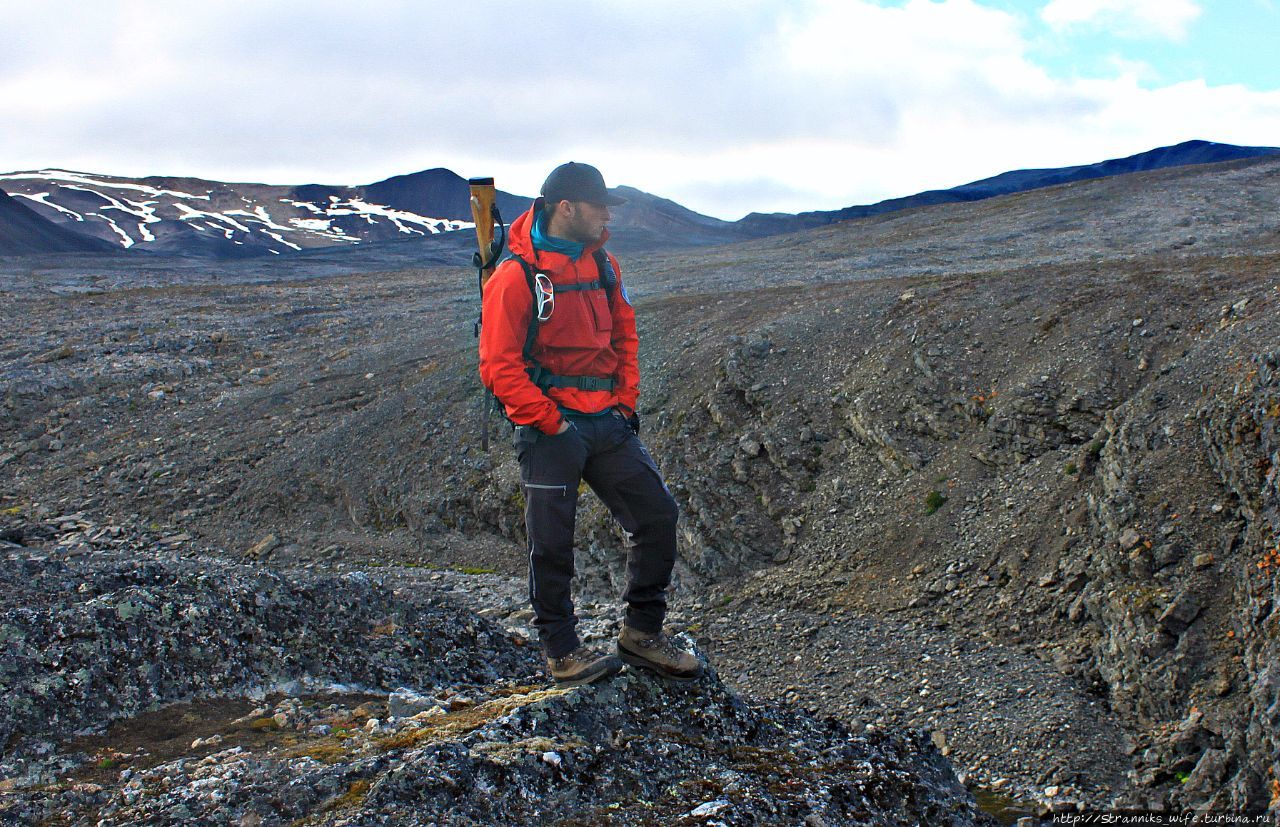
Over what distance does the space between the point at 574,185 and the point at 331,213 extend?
86534 millimetres

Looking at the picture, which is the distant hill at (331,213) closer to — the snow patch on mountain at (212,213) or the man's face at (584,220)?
the snow patch on mountain at (212,213)

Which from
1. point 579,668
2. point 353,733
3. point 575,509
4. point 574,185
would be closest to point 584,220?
point 574,185

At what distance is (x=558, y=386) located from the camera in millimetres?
5031

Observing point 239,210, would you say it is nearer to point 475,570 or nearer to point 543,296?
point 475,570

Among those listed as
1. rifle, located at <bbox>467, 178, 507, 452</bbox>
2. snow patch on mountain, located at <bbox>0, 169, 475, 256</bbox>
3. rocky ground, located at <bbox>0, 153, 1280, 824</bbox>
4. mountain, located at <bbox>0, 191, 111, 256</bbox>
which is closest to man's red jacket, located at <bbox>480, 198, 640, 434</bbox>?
rifle, located at <bbox>467, 178, 507, 452</bbox>

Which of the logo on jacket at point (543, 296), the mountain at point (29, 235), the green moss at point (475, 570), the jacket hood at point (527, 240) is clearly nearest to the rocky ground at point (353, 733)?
the logo on jacket at point (543, 296)

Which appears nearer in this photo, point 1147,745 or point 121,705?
point 121,705

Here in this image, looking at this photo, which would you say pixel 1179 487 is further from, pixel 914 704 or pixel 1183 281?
pixel 1183 281

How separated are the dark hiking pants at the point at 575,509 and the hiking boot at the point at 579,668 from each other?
0.15ft

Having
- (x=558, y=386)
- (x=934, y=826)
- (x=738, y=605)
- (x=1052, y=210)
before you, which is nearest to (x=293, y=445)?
(x=738, y=605)

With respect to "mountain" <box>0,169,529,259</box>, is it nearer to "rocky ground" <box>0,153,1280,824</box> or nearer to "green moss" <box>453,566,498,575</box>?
"rocky ground" <box>0,153,1280,824</box>

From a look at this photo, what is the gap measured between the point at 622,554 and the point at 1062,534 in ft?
16.2

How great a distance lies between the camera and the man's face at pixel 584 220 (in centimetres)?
501

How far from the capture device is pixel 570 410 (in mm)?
5031
